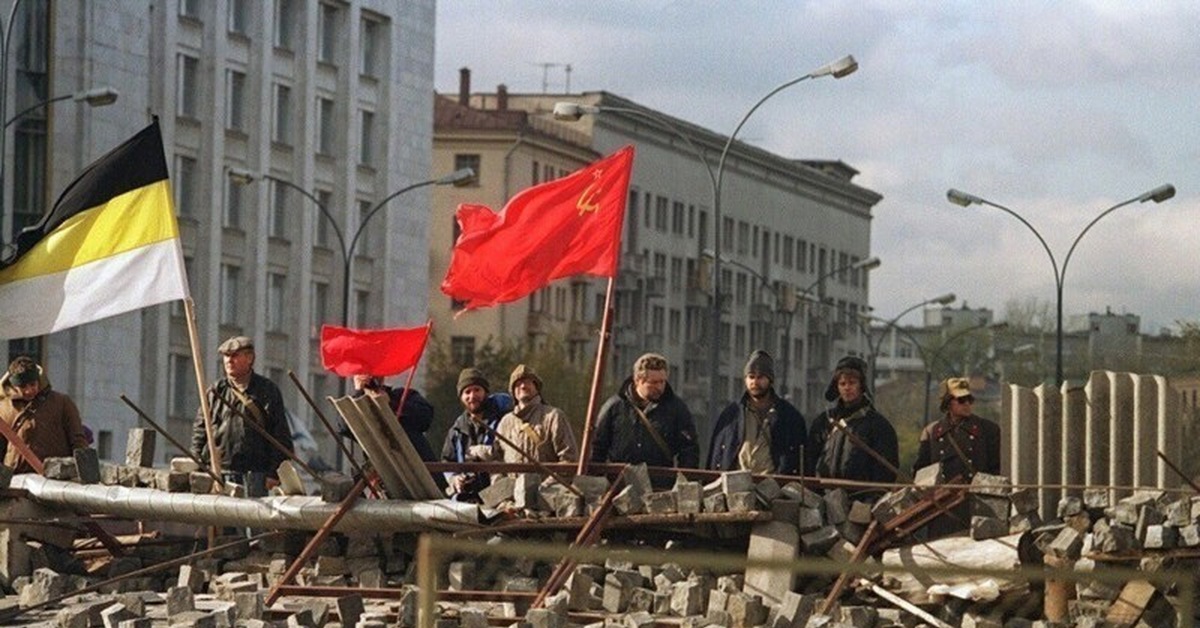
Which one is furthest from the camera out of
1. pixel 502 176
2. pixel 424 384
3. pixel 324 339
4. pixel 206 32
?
pixel 502 176

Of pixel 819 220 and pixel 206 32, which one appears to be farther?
pixel 819 220

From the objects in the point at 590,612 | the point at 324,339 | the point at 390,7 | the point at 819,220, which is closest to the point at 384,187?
the point at 390,7

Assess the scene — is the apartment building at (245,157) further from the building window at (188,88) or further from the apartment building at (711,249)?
the apartment building at (711,249)

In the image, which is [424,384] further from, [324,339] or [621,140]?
[324,339]

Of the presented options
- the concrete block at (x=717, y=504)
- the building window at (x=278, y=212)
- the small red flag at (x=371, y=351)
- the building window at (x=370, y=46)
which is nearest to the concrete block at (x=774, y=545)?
the concrete block at (x=717, y=504)

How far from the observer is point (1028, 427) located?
1925cm

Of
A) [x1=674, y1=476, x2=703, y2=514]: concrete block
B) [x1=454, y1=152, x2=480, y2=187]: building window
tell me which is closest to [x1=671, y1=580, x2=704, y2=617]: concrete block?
[x1=674, y1=476, x2=703, y2=514]: concrete block

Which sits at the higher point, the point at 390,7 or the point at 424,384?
the point at 390,7

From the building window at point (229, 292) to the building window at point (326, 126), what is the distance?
5688 millimetres

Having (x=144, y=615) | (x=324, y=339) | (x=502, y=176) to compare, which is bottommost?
(x=144, y=615)

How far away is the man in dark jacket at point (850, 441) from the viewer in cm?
1850

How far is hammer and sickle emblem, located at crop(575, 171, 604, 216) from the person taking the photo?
1931 centimetres

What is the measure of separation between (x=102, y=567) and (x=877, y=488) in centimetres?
478

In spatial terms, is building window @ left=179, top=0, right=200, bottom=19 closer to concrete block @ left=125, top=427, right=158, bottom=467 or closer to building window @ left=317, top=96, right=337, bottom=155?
building window @ left=317, top=96, right=337, bottom=155
